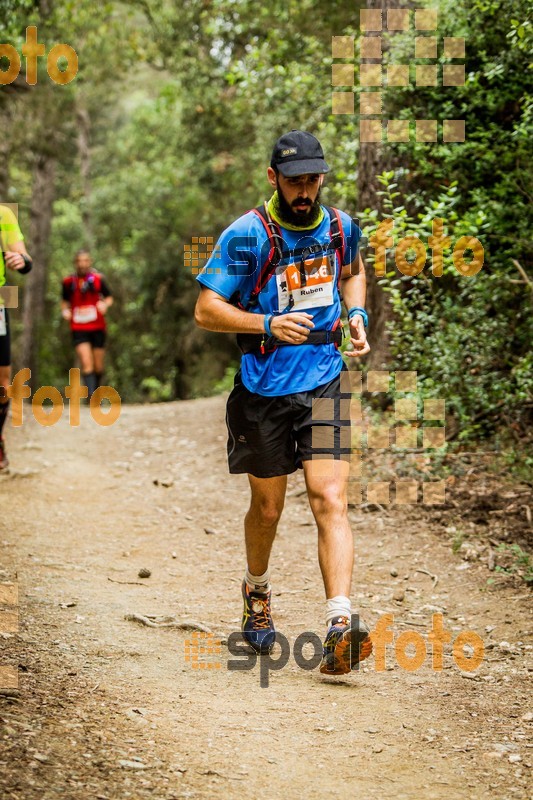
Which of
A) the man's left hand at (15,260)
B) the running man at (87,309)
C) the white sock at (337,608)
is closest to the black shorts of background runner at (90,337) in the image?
the running man at (87,309)

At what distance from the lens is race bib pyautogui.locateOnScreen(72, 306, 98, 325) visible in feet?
42.4

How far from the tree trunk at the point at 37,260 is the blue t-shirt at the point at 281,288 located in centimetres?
1976

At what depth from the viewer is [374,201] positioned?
8328mm

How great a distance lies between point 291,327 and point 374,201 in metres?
4.60

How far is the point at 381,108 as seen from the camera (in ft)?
26.5

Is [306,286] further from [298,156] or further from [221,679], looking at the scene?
[221,679]

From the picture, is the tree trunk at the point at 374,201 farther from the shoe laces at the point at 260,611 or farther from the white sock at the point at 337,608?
the white sock at the point at 337,608

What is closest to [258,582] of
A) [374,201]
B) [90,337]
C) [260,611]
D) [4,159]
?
[260,611]

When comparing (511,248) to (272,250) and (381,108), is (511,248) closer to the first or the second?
(381,108)

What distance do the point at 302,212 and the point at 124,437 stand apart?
23.3 ft

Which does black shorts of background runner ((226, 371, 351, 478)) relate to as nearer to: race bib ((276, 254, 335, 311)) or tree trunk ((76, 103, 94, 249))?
race bib ((276, 254, 335, 311))

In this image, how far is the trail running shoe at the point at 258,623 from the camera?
467 centimetres

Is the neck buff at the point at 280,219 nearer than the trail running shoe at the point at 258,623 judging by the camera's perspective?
Yes

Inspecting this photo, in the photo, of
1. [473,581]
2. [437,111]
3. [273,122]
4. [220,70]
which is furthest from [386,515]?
[220,70]
